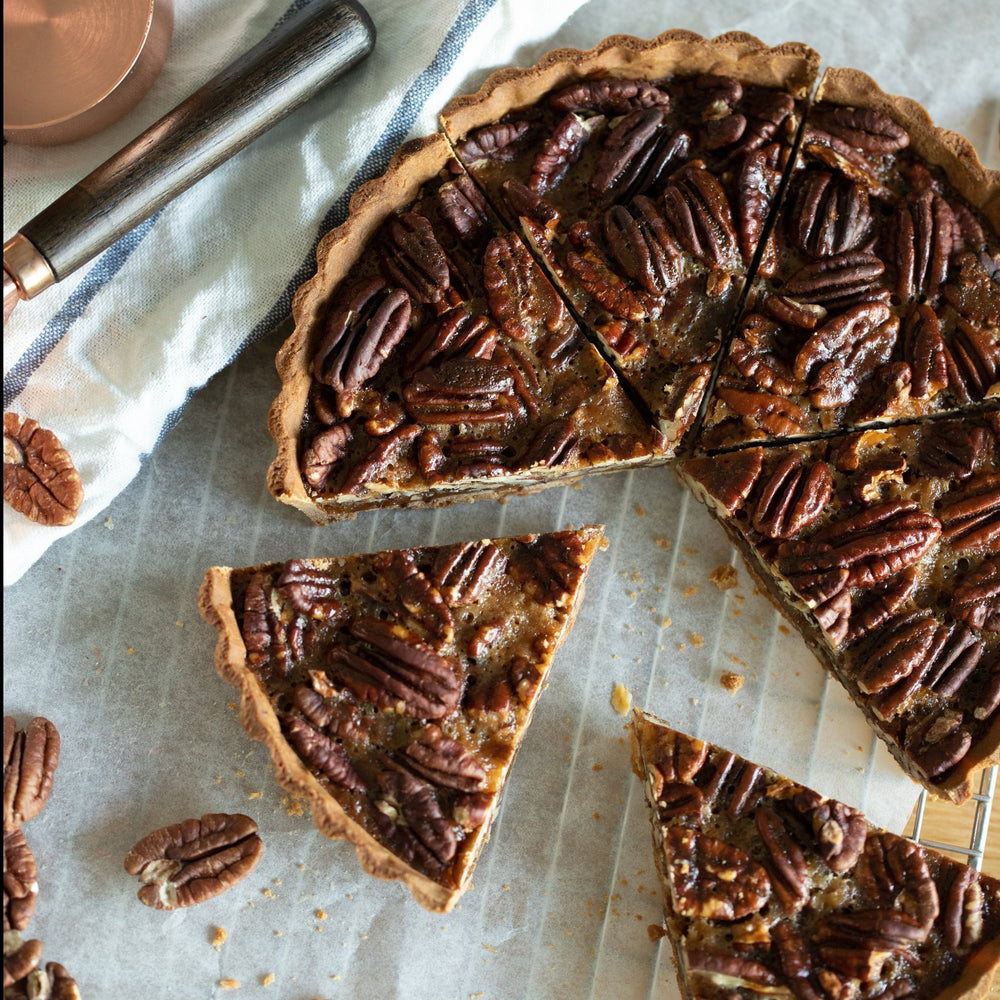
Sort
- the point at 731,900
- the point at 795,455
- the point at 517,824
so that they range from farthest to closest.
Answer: the point at 517,824 → the point at 795,455 → the point at 731,900

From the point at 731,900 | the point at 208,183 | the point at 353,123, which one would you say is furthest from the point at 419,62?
the point at 731,900

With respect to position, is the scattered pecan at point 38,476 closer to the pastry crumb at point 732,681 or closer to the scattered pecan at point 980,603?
the pastry crumb at point 732,681

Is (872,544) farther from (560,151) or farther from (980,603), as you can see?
(560,151)

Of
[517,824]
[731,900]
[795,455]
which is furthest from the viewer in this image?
[517,824]

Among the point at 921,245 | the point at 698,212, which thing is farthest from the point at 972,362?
the point at 698,212

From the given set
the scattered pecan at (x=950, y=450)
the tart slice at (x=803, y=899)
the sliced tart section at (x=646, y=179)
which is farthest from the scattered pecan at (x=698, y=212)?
the tart slice at (x=803, y=899)

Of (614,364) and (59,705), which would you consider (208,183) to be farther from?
(59,705)

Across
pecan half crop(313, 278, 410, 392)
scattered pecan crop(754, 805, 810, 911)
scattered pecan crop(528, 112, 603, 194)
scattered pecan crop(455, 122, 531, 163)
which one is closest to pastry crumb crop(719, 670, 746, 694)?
scattered pecan crop(754, 805, 810, 911)
